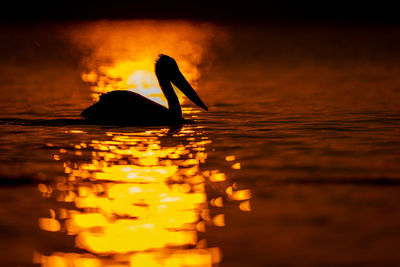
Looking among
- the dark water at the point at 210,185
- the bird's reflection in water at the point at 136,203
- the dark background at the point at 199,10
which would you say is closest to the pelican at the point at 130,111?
the dark water at the point at 210,185

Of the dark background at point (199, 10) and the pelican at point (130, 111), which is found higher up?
the dark background at point (199, 10)

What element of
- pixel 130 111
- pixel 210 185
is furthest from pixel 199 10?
pixel 210 185

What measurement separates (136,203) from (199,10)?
11049 centimetres

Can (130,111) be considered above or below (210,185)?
above

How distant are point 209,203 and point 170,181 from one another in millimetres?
849

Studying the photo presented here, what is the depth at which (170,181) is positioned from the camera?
23.7 ft

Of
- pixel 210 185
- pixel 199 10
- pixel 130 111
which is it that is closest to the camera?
pixel 210 185

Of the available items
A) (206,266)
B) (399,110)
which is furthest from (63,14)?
(206,266)

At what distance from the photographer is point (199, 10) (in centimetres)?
11562

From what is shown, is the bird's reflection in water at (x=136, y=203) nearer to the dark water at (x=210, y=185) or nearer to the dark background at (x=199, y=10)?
the dark water at (x=210, y=185)

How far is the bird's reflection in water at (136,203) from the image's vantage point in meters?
5.21

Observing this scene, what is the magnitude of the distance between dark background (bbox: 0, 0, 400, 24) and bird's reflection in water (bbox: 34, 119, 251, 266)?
83386 millimetres

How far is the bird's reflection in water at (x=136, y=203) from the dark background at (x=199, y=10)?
8339cm

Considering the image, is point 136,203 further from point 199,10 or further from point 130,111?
point 199,10
